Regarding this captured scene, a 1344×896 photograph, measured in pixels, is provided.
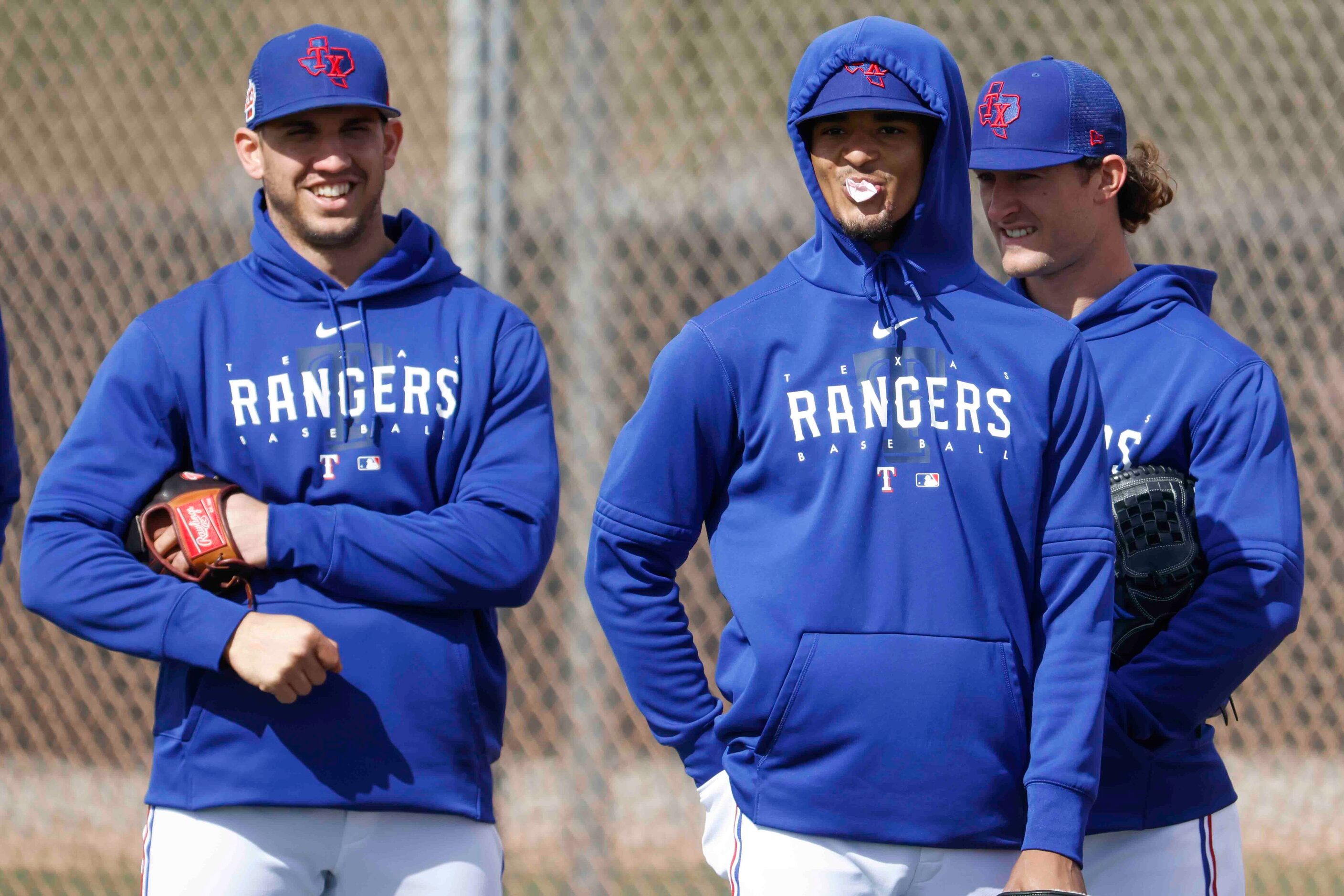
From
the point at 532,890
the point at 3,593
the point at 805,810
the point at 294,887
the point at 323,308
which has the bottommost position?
the point at 532,890

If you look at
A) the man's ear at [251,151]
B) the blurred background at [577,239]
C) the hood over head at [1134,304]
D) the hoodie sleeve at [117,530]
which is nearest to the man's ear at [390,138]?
the man's ear at [251,151]

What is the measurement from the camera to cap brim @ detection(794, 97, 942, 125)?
2.25 meters

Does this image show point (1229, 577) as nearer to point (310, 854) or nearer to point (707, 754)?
point (707, 754)

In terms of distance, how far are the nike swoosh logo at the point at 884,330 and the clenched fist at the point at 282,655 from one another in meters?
0.99

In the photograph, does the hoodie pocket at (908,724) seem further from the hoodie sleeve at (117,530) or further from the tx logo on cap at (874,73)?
the hoodie sleeve at (117,530)

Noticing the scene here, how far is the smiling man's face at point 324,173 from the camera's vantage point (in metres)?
2.80

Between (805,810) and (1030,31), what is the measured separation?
11.3 ft

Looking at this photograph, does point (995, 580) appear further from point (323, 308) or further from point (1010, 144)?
point (323, 308)

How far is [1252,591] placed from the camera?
98.7 inches

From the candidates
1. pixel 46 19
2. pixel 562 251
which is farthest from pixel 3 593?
pixel 562 251

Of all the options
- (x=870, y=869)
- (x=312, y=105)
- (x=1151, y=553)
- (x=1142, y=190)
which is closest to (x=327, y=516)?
(x=312, y=105)

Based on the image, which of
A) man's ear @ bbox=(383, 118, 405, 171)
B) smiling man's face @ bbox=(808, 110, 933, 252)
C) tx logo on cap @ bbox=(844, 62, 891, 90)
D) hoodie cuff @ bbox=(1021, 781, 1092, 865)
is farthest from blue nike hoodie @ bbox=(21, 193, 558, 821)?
hoodie cuff @ bbox=(1021, 781, 1092, 865)

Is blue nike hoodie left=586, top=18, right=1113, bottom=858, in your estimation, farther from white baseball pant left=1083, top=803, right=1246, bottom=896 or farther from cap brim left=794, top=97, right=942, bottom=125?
white baseball pant left=1083, top=803, right=1246, bottom=896

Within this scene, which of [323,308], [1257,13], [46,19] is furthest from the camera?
[46,19]
